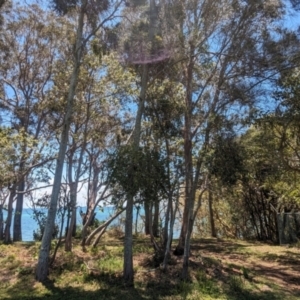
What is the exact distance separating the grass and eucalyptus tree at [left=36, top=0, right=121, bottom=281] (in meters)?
0.65

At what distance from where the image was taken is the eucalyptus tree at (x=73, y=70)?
7105 mm

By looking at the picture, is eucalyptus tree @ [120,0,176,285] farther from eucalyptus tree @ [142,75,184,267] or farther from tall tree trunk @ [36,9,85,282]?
tall tree trunk @ [36,9,85,282]

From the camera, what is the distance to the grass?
251 inches

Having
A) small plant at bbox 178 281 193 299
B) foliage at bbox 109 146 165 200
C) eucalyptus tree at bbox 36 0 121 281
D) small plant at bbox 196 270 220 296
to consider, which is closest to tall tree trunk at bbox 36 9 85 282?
eucalyptus tree at bbox 36 0 121 281

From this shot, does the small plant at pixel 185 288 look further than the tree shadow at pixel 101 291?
Yes

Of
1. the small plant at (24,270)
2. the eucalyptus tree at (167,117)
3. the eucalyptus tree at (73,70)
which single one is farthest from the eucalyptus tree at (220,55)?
the small plant at (24,270)

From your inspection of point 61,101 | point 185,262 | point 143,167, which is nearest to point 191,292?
point 185,262

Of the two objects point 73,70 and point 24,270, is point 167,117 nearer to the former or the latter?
point 73,70

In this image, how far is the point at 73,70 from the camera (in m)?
7.93

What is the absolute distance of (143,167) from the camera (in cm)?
627

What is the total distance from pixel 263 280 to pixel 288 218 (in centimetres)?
669

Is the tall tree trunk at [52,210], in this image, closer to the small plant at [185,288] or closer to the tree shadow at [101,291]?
the tree shadow at [101,291]

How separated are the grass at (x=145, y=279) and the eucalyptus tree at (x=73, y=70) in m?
0.65

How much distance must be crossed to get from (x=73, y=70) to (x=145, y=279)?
4.93m
